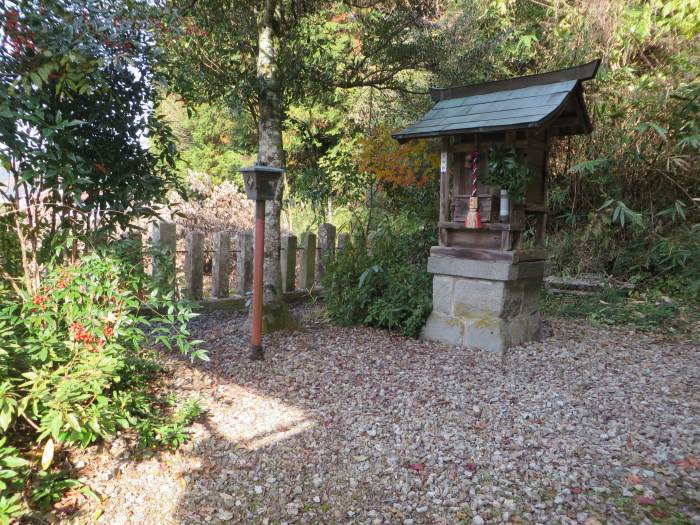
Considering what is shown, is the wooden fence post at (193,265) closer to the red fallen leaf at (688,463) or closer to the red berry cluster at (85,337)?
the red berry cluster at (85,337)

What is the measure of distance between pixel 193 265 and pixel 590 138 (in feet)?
18.0

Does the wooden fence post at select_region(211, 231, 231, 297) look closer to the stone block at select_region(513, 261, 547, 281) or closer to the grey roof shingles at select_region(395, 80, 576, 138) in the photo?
the grey roof shingles at select_region(395, 80, 576, 138)

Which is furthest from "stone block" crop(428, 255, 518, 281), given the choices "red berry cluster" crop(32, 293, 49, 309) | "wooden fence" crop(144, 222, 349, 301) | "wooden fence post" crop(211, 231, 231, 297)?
"red berry cluster" crop(32, 293, 49, 309)

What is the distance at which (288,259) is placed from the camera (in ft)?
20.7

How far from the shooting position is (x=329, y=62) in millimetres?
5105

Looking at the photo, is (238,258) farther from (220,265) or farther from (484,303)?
(484,303)

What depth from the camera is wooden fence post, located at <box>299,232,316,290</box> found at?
6621 mm

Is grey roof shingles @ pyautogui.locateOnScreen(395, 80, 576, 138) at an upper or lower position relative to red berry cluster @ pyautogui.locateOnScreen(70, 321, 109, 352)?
upper

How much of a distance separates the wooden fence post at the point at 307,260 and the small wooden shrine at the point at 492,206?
2.39 meters

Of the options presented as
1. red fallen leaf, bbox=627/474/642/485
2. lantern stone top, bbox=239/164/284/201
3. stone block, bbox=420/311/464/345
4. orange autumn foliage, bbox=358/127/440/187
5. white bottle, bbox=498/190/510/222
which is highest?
orange autumn foliage, bbox=358/127/440/187

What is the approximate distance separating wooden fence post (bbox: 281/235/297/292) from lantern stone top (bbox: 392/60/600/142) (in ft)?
7.60

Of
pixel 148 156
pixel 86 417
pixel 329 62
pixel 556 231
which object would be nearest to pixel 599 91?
pixel 556 231

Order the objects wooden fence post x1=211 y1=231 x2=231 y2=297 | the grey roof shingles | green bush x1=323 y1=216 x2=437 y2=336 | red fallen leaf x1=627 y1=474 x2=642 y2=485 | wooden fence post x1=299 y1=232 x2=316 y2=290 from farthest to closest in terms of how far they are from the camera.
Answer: wooden fence post x1=299 y1=232 x2=316 y2=290, wooden fence post x1=211 y1=231 x2=231 y2=297, green bush x1=323 y1=216 x2=437 y2=336, the grey roof shingles, red fallen leaf x1=627 y1=474 x2=642 y2=485

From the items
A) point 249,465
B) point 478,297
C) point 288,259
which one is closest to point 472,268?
point 478,297
